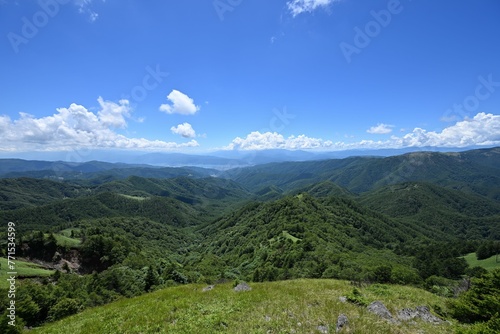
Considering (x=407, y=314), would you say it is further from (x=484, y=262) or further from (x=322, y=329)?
(x=484, y=262)

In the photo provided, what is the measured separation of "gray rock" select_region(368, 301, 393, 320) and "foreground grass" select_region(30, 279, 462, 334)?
A: 2.20 ft

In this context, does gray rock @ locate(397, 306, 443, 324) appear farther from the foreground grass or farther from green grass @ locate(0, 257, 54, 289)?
green grass @ locate(0, 257, 54, 289)

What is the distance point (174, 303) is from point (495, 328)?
57.7ft

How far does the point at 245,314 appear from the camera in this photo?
15.7 m

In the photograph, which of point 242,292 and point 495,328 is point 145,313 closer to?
point 242,292

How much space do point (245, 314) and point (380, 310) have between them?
8504 mm

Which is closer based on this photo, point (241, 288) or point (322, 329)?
point (322, 329)

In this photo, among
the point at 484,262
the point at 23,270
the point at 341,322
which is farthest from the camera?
the point at 484,262

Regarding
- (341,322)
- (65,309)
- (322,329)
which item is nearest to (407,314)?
(341,322)

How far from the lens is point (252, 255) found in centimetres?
12575

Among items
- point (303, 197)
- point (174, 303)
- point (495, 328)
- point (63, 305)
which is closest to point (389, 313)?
point (495, 328)

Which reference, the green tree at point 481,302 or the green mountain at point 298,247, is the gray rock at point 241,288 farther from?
the green mountain at point 298,247

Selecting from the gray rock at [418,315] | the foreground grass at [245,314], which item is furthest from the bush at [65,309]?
the gray rock at [418,315]

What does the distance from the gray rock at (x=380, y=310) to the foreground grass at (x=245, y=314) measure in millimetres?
671
